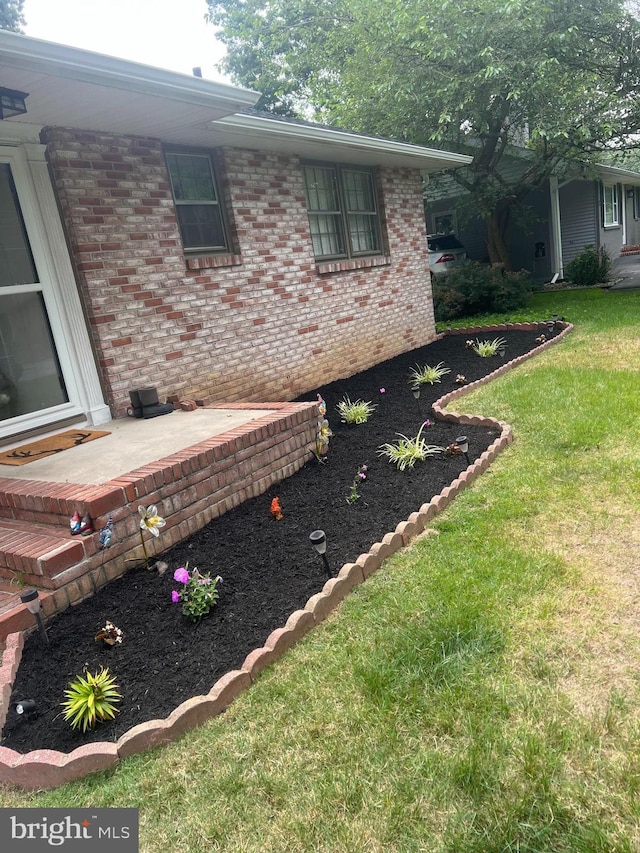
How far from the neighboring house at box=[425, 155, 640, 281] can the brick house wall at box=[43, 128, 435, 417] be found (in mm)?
11136

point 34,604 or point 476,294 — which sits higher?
point 476,294

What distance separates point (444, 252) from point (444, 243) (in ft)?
2.95

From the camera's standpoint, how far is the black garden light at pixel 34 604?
2.78 meters

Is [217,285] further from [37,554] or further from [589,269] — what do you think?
[589,269]

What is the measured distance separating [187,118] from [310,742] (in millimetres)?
4935

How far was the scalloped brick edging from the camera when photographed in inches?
87.2

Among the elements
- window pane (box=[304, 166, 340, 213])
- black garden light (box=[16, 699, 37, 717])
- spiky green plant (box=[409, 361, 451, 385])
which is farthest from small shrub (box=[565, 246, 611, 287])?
black garden light (box=[16, 699, 37, 717])

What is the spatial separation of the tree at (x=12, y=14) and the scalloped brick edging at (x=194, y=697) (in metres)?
28.2

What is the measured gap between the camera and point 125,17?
25.3 m

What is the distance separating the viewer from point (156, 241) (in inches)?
223

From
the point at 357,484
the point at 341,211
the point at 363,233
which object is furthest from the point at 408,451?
the point at 363,233

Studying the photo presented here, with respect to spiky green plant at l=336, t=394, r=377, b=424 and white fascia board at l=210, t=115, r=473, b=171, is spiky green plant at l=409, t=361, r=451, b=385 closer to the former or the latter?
spiky green plant at l=336, t=394, r=377, b=424

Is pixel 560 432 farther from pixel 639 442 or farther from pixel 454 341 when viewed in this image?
pixel 454 341

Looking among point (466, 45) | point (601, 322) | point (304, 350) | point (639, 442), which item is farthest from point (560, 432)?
point (466, 45)
